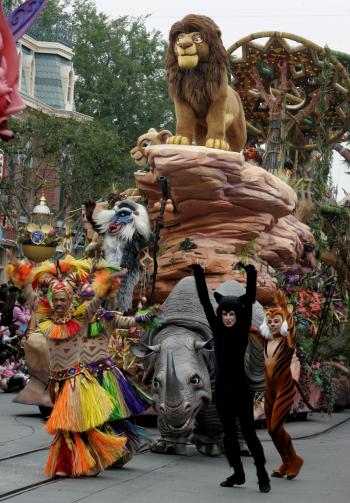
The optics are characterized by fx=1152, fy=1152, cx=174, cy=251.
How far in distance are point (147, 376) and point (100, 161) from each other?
25.5m

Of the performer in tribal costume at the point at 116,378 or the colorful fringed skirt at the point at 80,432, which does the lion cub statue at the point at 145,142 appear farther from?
the colorful fringed skirt at the point at 80,432

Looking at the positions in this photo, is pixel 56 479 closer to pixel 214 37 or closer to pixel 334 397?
pixel 214 37

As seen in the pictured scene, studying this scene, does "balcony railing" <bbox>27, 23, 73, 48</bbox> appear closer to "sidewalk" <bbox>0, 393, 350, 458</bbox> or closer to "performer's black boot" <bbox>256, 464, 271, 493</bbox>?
"sidewalk" <bbox>0, 393, 350, 458</bbox>

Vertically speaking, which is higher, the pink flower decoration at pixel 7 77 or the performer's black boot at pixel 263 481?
the pink flower decoration at pixel 7 77

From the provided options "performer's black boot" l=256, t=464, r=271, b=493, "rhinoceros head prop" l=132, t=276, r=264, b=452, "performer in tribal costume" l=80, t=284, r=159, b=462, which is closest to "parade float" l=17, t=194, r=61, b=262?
"rhinoceros head prop" l=132, t=276, r=264, b=452

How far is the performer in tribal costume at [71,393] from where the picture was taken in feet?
28.6

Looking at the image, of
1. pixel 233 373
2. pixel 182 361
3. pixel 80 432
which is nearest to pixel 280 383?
pixel 233 373

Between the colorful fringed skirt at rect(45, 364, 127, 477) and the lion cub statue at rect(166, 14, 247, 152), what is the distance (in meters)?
6.07

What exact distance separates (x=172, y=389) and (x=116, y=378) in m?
0.84

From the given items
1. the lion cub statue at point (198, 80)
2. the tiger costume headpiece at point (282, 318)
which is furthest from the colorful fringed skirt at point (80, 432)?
the lion cub statue at point (198, 80)

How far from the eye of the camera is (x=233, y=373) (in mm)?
8945

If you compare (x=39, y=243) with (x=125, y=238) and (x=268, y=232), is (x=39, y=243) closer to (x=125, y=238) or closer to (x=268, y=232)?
(x=268, y=232)

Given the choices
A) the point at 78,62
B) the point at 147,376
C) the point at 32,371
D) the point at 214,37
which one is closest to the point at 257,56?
the point at 214,37

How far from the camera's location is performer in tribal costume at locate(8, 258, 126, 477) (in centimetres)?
870
